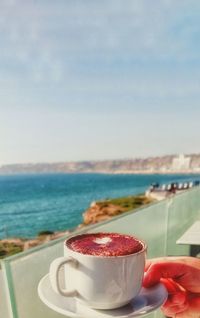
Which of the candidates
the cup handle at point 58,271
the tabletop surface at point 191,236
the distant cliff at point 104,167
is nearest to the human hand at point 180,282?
the cup handle at point 58,271

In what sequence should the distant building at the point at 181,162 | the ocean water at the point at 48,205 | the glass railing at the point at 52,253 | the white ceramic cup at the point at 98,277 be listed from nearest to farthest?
the white ceramic cup at the point at 98,277
the glass railing at the point at 52,253
the ocean water at the point at 48,205
the distant building at the point at 181,162

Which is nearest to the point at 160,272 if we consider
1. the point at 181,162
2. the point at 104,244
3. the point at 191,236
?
the point at 104,244

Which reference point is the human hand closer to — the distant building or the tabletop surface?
the tabletop surface

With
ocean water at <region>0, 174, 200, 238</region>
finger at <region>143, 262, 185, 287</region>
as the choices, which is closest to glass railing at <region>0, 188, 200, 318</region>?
finger at <region>143, 262, 185, 287</region>

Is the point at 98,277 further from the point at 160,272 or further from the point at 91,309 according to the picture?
the point at 160,272

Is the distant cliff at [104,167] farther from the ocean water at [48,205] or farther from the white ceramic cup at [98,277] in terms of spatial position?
the white ceramic cup at [98,277]
